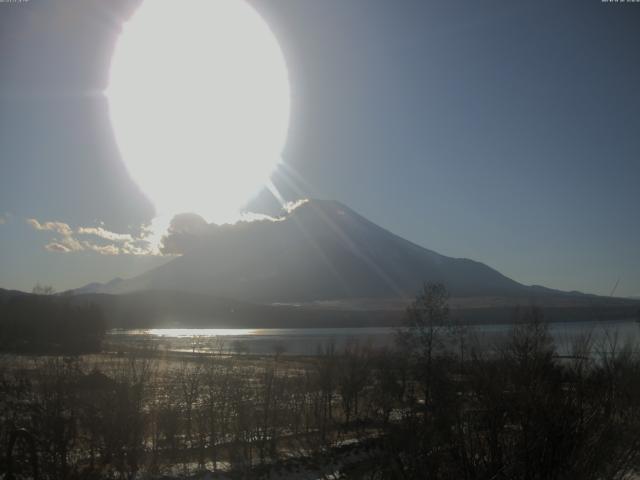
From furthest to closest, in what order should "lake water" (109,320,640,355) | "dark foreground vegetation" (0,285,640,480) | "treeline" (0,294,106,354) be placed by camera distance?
"treeline" (0,294,106,354)
"lake water" (109,320,640,355)
"dark foreground vegetation" (0,285,640,480)

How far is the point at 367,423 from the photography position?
848 inches

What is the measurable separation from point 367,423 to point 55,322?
160 ft

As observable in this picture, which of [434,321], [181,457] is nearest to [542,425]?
[181,457]

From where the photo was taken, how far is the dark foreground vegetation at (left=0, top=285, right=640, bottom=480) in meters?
5.02

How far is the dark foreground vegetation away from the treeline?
26.7m

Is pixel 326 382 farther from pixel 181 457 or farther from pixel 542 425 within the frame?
pixel 542 425

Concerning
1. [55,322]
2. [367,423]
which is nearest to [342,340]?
[55,322]

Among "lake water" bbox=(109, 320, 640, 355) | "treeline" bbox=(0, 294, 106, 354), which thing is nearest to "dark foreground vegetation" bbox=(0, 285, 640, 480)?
"lake water" bbox=(109, 320, 640, 355)

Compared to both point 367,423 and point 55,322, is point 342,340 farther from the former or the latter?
point 367,423

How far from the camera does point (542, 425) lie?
485 cm

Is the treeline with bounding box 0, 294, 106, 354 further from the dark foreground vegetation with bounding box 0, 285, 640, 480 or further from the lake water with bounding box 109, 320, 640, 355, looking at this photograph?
the dark foreground vegetation with bounding box 0, 285, 640, 480

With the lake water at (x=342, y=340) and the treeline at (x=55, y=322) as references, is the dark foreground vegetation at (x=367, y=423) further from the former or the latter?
the treeline at (x=55, y=322)

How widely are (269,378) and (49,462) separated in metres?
10.3

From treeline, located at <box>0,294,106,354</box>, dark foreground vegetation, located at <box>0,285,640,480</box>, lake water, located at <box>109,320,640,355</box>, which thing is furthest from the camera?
treeline, located at <box>0,294,106,354</box>
